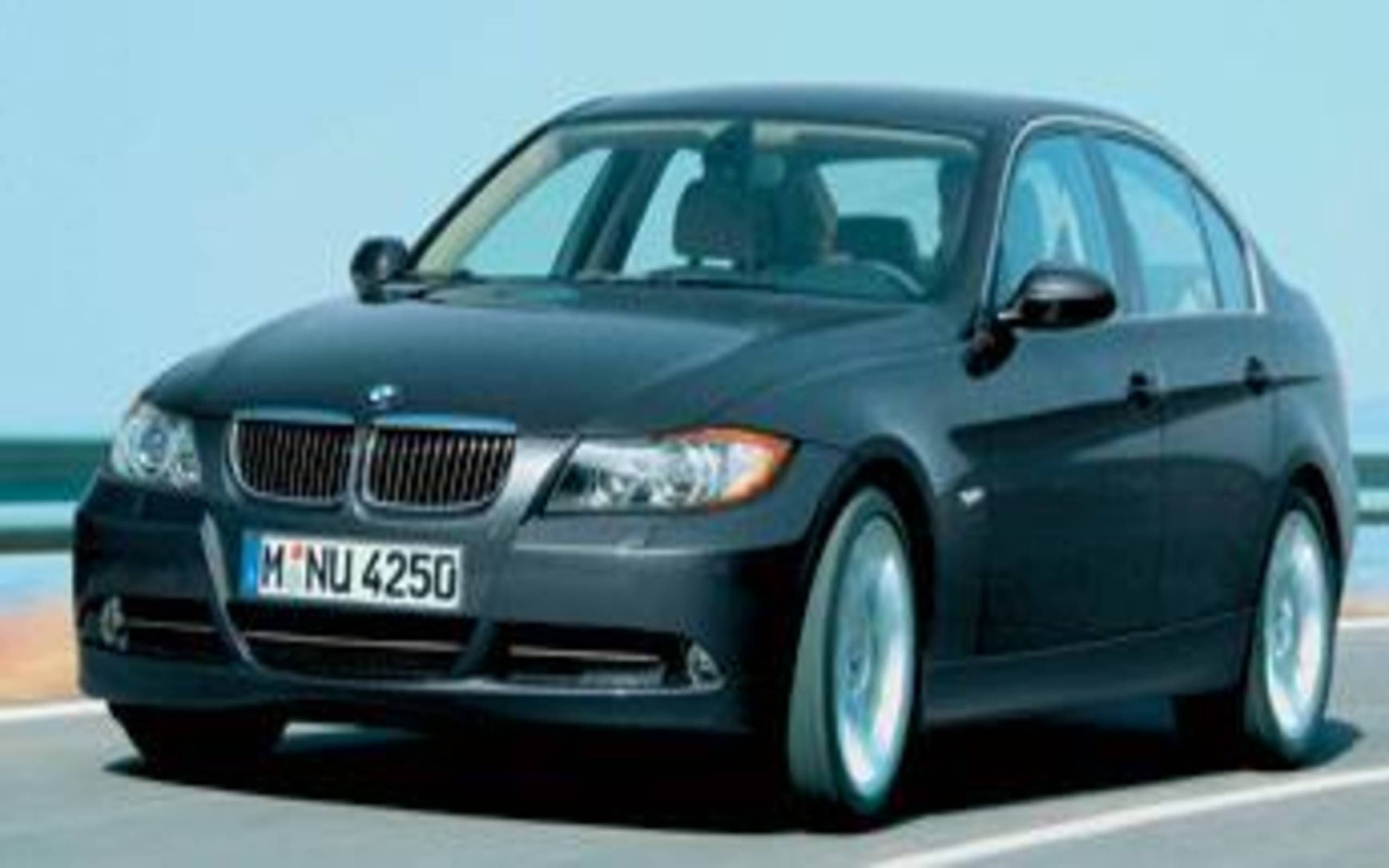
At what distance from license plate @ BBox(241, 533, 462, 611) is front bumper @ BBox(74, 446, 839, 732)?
0.03 metres

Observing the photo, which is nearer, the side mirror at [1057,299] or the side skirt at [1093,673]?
the side skirt at [1093,673]

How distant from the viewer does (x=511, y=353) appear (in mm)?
10219

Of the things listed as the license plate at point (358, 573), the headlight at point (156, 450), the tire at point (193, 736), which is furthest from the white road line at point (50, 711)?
the license plate at point (358, 573)

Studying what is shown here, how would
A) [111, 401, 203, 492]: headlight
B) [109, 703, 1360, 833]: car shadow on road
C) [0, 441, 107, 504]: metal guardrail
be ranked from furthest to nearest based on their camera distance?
[0, 441, 107, 504]: metal guardrail < [109, 703, 1360, 833]: car shadow on road < [111, 401, 203, 492]: headlight

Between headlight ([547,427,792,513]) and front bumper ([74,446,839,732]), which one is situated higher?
headlight ([547,427,792,513])

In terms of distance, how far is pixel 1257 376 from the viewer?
12680 mm

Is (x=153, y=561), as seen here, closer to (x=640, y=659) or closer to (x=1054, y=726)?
(x=640, y=659)

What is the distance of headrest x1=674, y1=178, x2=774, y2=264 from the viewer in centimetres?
1121

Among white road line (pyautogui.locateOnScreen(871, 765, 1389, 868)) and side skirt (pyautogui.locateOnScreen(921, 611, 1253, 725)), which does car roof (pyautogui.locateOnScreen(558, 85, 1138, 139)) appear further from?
white road line (pyautogui.locateOnScreen(871, 765, 1389, 868))

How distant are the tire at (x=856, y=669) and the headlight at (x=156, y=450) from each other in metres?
1.34

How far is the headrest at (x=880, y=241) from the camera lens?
439 inches

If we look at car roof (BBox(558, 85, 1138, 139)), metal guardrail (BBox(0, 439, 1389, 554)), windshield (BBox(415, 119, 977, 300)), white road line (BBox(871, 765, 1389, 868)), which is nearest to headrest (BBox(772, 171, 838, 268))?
windshield (BBox(415, 119, 977, 300))

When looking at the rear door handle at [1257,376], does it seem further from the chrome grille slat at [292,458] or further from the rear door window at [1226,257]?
the chrome grille slat at [292,458]

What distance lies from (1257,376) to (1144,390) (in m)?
0.95
